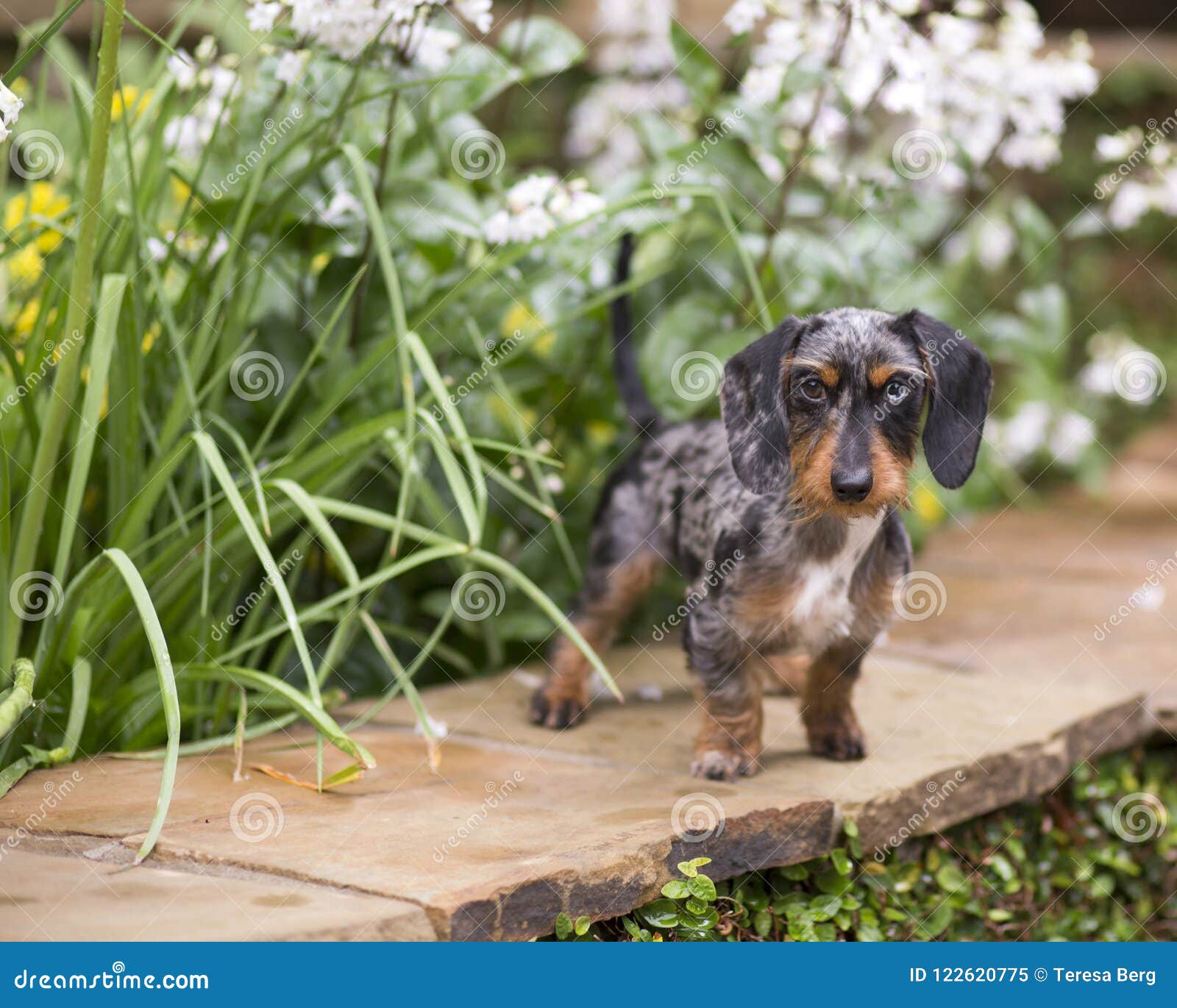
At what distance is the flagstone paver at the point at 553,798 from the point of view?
2.16 m

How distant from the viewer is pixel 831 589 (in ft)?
9.62

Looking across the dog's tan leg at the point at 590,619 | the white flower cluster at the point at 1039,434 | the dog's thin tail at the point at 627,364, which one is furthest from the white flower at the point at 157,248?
the white flower cluster at the point at 1039,434

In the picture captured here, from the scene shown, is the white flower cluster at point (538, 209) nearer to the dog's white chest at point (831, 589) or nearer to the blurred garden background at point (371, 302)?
the blurred garden background at point (371, 302)

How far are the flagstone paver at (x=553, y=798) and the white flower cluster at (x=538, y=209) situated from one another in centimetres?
126

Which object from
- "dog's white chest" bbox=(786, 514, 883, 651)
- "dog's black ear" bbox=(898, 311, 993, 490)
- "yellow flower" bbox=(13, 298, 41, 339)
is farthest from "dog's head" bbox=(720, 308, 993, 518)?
"yellow flower" bbox=(13, 298, 41, 339)

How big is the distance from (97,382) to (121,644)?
603 millimetres

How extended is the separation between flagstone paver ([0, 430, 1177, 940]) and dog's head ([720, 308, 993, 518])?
0.72 metres

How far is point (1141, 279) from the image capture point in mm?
9609

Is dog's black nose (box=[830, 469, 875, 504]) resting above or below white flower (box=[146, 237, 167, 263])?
below

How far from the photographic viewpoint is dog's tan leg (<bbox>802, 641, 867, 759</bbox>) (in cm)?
314

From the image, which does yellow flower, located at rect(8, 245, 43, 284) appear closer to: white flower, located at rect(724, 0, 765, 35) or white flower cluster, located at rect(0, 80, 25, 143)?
white flower cluster, located at rect(0, 80, 25, 143)

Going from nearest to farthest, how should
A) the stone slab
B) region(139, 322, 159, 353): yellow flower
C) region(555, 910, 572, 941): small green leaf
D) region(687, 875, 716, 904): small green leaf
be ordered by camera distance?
the stone slab, region(555, 910, 572, 941): small green leaf, region(687, 875, 716, 904): small green leaf, region(139, 322, 159, 353): yellow flower

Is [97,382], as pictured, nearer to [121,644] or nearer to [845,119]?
[121,644]

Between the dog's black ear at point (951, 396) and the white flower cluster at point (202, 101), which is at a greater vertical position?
the white flower cluster at point (202, 101)
